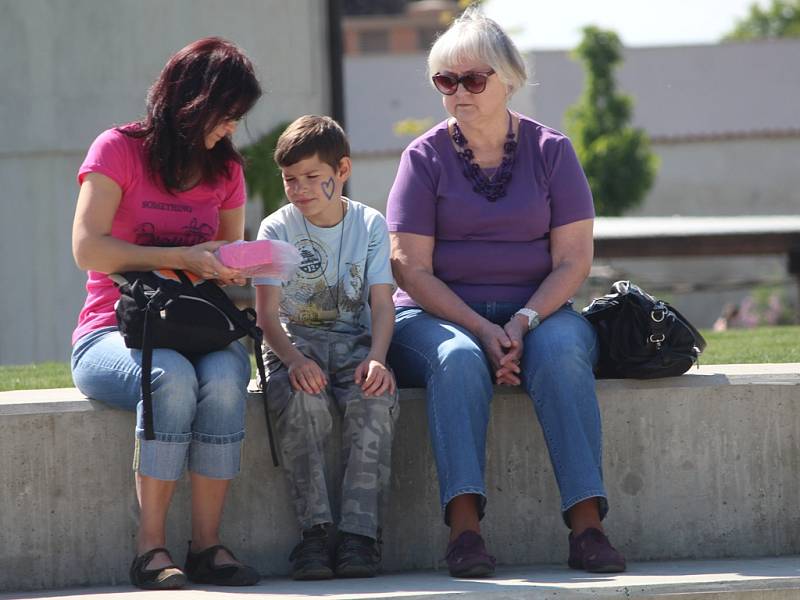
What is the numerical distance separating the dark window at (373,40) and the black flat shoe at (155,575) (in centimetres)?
6642

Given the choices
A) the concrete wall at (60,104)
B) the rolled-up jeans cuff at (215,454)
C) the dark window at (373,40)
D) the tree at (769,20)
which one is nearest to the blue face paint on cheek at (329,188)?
the rolled-up jeans cuff at (215,454)

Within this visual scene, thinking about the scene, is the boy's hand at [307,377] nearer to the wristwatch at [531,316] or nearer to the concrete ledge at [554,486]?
the concrete ledge at [554,486]

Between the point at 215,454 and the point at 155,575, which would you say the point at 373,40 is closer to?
the point at 215,454

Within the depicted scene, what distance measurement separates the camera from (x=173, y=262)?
4.60 m

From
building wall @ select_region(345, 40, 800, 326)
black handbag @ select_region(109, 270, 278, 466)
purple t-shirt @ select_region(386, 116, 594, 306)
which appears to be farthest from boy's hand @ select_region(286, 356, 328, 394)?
building wall @ select_region(345, 40, 800, 326)

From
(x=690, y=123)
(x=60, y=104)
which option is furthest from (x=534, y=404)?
(x=690, y=123)

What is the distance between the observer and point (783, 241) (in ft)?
51.1

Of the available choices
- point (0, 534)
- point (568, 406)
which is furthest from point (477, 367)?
point (0, 534)

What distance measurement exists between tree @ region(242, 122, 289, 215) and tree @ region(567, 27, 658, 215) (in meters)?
16.6

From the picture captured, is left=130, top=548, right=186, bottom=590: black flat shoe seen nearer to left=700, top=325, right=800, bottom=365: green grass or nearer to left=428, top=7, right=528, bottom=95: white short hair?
left=428, top=7, right=528, bottom=95: white short hair

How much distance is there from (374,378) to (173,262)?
2.37 feet

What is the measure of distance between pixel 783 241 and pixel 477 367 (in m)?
11.6

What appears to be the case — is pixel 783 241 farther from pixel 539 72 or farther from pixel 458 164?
Answer: pixel 539 72

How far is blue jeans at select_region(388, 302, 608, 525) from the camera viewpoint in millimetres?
4523
